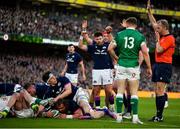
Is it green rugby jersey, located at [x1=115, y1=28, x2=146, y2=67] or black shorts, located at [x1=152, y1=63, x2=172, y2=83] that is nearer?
green rugby jersey, located at [x1=115, y1=28, x2=146, y2=67]

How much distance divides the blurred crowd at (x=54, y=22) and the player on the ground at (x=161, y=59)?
25.9 metres

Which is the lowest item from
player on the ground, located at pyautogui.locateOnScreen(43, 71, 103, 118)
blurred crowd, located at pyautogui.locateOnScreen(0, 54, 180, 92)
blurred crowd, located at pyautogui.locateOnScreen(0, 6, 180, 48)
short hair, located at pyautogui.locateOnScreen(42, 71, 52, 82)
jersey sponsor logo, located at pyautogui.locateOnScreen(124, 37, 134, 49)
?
blurred crowd, located at pyautogui.locateOnScreen(0, 54, 180, 92)

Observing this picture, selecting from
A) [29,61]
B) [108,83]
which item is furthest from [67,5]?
[108,83]

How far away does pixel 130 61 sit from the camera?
10945 mm

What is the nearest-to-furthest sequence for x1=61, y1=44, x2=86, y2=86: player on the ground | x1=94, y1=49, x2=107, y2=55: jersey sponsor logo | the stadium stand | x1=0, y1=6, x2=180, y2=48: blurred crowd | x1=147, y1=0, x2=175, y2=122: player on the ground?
x1=147, y1=0, x2=175, y2=122: player on the ground < x1=94, y1=49, x2=107, y2=55: jersey sponsor logo < x1=61, y1=44, x2=86, y2=86: player on the ground < the stadium stand < x1=0, y1=6, x2=180, y2=48: blurred crowd

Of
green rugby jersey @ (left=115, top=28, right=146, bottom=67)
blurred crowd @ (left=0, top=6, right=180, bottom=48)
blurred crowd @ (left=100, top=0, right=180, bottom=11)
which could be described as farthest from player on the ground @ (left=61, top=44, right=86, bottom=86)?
blurred crowd @ (left=100, top=0, right=180, bottom=11)

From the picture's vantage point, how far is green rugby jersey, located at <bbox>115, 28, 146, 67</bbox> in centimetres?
1092

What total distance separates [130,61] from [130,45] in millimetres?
359

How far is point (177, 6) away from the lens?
182 ft

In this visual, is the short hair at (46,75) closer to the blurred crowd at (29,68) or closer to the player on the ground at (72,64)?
the player on the ground at (72,64)

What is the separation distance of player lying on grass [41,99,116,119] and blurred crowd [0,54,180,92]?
22.0 metres

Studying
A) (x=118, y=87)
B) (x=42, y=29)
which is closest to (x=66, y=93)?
(x=118, y=87)

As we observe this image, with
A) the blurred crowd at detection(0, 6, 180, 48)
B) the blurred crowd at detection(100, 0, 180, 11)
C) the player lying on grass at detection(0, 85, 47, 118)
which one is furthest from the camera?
the blurred crowd at detection(100, 0, 180, 11)

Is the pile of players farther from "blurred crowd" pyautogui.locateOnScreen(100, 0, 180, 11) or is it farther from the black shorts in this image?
"blurred crowd" pyautogui.locateOnScreen(100, 0, 180, 11)
